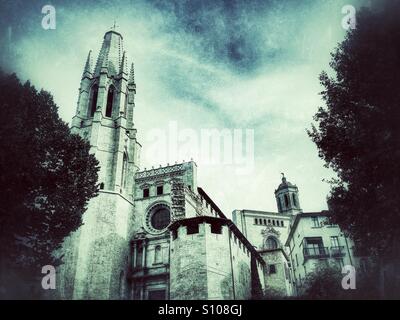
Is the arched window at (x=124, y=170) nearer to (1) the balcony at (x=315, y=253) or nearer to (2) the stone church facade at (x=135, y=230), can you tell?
(2) the stone church facade at (x=135, y=230)

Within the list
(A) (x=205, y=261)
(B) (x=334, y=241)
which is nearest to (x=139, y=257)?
(A) (x=205, y=261)

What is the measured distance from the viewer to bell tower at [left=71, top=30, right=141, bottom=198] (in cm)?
3359

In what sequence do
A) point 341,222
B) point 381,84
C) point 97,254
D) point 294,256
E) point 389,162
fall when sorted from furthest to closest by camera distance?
point 294,256
point 97,254
point 341,222
point 381,84
point 389,162

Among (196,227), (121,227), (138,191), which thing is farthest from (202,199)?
(196,227)

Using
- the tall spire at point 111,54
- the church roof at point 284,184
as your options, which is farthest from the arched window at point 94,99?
the church roof at point 284,184

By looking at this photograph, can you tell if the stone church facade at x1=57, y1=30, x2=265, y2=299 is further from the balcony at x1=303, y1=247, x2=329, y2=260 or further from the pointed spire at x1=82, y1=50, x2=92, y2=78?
the balcony at x1=303, y1=247, x2=329, y2=260

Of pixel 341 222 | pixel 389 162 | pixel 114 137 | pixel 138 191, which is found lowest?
pixel 341 222

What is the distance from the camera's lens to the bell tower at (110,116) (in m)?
33.6

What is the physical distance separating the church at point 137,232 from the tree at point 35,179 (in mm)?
4857

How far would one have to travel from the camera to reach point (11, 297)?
1566 cm

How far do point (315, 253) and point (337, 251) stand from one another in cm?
199

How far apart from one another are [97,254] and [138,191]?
28.0ft

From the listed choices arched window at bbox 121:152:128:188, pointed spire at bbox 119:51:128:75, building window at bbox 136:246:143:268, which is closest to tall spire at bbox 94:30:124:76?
pointed spire at bbox 119:51:128:75

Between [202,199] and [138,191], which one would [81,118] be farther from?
[202,199]
